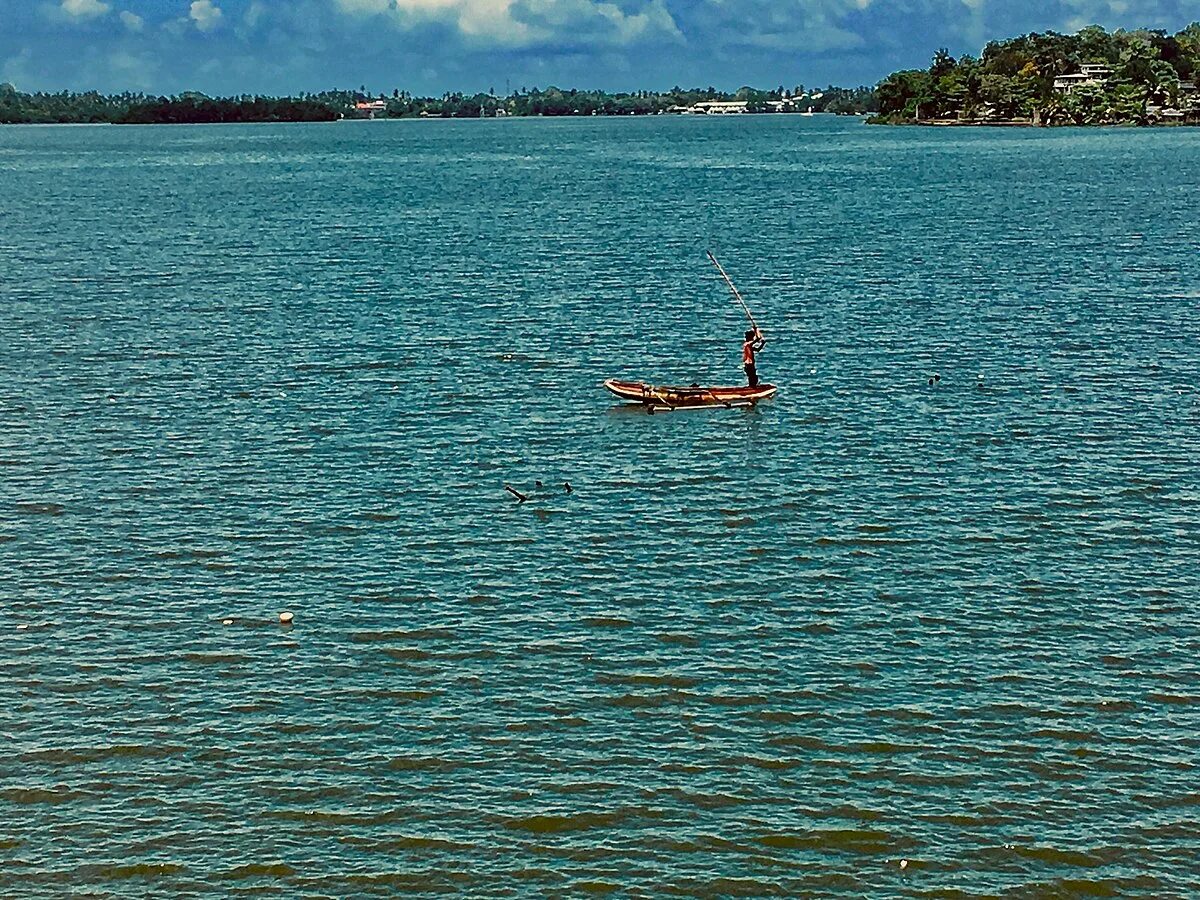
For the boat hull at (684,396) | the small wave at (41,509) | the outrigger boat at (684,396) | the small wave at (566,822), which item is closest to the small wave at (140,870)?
the small wave at (566,822)

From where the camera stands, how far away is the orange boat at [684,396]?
6012cm

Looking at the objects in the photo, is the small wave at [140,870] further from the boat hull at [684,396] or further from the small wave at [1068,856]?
the boat hull at [684,396]

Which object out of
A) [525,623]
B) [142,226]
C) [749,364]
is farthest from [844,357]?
[142,226]

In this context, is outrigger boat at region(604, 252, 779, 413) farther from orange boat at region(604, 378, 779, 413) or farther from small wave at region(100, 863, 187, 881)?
small wave at region(100, 863, 187, 881)

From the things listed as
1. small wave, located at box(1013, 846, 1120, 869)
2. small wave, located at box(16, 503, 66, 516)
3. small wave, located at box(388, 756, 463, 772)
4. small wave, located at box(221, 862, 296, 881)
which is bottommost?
small wave, located at box(221, 862, 296, 881)

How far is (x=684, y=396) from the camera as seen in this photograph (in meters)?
60.5

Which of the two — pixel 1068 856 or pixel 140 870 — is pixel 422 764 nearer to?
pixel 140 870

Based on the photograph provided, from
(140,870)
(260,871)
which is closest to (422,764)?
(260,871)

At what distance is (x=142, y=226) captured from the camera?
132125mm

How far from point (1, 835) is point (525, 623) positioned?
44.3ft

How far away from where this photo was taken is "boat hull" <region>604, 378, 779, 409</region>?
60.1 meters

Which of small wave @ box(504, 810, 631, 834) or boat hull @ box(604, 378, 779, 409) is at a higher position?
boat hull @ box(604, 378, 779, 409)

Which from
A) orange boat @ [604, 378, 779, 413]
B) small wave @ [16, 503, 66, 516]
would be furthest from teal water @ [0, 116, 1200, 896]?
orange boat @ [604, 378, 779, 413]

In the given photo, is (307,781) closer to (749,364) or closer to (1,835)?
(1,835)
